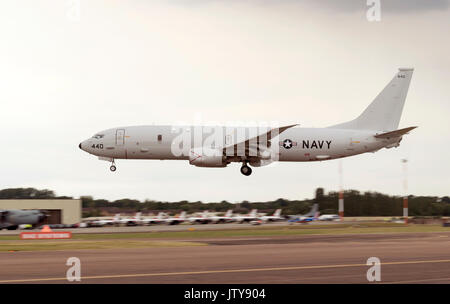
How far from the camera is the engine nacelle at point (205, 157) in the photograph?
58125 millimetres

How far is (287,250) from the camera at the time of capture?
36031 millimetres

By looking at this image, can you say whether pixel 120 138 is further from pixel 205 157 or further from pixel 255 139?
pixel 255 139

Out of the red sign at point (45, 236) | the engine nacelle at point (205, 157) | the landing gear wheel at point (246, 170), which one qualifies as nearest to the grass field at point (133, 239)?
the red sign at point (45, 236)

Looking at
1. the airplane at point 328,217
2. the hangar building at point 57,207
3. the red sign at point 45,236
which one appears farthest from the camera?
the airplane at point 328,217

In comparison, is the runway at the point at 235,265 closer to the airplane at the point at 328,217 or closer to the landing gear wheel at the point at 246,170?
the landing gear wheel at the point at 246,170

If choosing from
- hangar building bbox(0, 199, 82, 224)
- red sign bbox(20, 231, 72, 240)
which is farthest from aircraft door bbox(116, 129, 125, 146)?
hangar building bbox(0, 199, 82, 224)

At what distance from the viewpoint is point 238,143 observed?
59.1 meters

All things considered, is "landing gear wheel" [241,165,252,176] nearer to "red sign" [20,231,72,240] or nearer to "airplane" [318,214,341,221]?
"red sign" [20,231,72,240]

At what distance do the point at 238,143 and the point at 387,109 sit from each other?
1732 cm

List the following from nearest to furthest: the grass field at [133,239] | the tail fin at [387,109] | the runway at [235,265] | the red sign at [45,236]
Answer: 1. the runway at [235,265]
2. the grass field at [133,239]
3. the red sign at [45,236]
4. the tail fin at [387,109]
